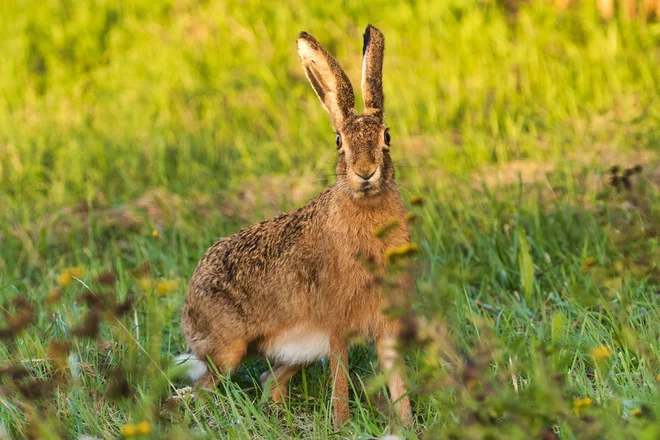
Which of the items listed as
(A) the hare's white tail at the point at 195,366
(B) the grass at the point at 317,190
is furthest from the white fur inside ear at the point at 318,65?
(A) the hare's white tail at the point at 195,366

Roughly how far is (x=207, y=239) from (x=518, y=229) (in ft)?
5.75

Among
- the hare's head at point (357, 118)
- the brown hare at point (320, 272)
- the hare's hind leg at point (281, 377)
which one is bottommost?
the hare's hind leg at point (281, 377)

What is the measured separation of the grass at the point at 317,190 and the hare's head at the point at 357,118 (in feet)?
1.37

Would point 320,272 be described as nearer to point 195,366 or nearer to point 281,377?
point 281,377

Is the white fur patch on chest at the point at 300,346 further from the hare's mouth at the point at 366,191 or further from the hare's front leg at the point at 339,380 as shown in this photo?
the hare's mouth at the point at 366,191

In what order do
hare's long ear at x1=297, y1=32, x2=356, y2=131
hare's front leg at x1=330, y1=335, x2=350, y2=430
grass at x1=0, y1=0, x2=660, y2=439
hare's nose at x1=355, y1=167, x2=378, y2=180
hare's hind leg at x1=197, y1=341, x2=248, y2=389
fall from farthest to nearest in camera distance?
hare's hind leg at x1=197, y1=341, x2=248, y2=389 < hare's long ear at x1=297, y1=32, x2=356, y2=131 < hare's front leg at x1=330, y1=335, x2=350, y2=430 < hare's nose at x1=355, y1=167, x2=378, y2=180 < grass at x1=0, y1=0, x2=660, y2=439

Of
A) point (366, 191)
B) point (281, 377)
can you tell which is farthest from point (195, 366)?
point (366, 191)

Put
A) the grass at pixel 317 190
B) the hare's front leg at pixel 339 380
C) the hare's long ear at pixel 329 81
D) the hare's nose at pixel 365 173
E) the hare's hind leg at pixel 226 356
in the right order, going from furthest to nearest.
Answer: the hare's hind leg at pixel 226 356 < the hare's long ear at pixel 329 81 < the hare's front leg at pixel 339 380 < the hare's nose at pixel 365 173 < the grass at pixel 317 190

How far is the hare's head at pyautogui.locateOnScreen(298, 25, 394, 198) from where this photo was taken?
11.2 feet

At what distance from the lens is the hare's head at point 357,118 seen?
11.2ft

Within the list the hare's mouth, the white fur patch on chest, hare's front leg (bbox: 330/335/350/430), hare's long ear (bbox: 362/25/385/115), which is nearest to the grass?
hare's front leg (bbox: 330/335/350/430)

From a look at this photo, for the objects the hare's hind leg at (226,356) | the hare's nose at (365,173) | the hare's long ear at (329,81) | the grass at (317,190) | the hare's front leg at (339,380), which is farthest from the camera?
the hare's hind leg at (226,356)

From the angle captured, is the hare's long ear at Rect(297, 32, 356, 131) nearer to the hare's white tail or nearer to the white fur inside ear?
the white fur inside ear

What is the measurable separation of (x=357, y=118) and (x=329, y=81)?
0.97ft
